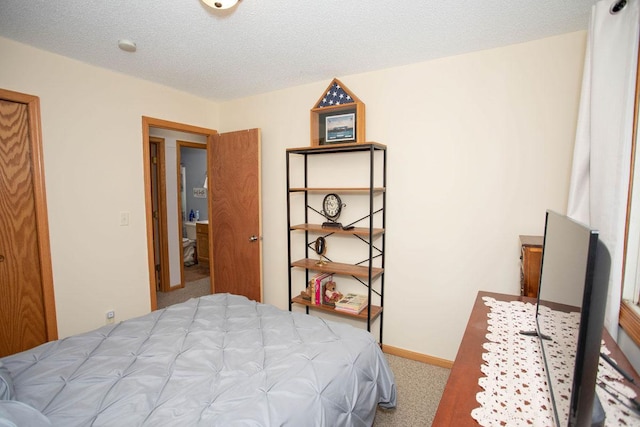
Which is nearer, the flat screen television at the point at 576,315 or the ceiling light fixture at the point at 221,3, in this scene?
the flat screen television at the point at 576,315

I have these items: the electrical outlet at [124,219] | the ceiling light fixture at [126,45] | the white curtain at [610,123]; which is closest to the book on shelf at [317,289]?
the electrical outlet at [124,219]

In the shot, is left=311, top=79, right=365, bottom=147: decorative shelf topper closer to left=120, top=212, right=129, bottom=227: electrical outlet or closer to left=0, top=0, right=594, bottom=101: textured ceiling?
left=0, top=0, right=594, bottom=101: textured ceiling

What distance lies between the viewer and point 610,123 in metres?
1.50

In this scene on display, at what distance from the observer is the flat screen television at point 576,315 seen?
0.60 metres

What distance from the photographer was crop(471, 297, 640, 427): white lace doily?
2.69 feet

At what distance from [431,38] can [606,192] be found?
1412mm

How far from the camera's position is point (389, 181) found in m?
2.76

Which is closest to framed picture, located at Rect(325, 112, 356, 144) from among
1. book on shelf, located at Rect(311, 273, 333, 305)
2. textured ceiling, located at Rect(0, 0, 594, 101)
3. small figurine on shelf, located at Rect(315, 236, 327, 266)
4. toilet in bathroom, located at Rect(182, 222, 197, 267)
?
textured ceiling, located at Rect(0, 0, 594, 101)

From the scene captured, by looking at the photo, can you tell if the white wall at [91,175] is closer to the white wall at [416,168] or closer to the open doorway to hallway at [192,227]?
the white wall at [416,168]

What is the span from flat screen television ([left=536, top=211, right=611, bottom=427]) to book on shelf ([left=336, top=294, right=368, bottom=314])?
1613mm

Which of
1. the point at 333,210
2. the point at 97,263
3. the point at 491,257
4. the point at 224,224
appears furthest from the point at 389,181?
the point at 97,263

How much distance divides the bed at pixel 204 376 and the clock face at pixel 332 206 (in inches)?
45.8

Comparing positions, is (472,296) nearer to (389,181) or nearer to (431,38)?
(389,181)

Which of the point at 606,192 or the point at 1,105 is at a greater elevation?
the point at 1,105
